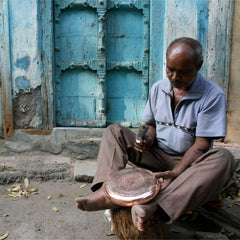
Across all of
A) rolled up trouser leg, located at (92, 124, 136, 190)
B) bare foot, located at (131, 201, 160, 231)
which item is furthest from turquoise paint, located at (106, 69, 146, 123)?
bare foot, located at (131, 201, 160, 231)

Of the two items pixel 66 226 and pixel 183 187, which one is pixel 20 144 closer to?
pixel 66 226

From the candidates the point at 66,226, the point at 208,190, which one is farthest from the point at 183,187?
the point at 66,226

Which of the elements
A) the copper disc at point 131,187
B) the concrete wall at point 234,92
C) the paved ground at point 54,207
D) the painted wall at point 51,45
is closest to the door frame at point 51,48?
the painted wall at point 51,45

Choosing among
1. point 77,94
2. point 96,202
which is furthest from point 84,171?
point 96,202

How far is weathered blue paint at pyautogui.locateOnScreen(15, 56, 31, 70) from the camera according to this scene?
11.7 feet

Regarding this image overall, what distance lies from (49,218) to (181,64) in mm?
1673

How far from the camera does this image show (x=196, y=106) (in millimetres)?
2186

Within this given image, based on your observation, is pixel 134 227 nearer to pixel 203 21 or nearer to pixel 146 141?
pixel 146 141

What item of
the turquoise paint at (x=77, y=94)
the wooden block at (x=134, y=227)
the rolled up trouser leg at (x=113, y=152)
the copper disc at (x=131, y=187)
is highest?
the turquoise paint at (x=77, y=94)

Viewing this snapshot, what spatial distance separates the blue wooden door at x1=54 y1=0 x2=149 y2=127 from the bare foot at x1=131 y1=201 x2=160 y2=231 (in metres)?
2.01

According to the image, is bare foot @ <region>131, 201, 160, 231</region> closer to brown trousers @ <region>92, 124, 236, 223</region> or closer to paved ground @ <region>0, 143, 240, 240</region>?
brown trousers @ <region>92, 124, 236, 223</region>

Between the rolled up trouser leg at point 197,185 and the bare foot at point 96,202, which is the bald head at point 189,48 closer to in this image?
the rolled up trouser leg at point 197,185

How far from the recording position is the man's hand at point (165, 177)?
196cm

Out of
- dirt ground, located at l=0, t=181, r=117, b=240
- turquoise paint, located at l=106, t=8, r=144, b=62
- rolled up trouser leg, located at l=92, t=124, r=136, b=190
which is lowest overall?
dirt ground, located at l=0, t=181, r=117, b=240
